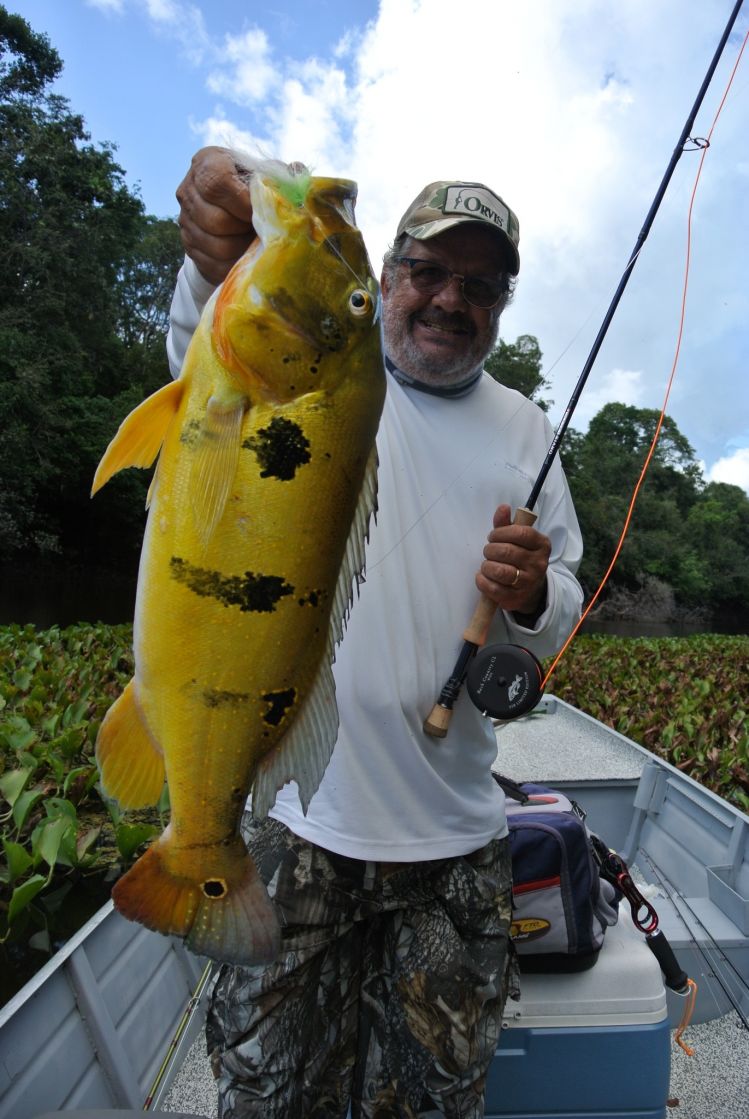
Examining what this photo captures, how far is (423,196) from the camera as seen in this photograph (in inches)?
89.8

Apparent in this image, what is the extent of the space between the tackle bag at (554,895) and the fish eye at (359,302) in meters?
1.77

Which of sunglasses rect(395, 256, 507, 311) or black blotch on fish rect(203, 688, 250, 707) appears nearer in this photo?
black blotch on fish rect(203, 688, 250, 707)

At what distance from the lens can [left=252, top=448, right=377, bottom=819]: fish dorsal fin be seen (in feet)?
4.76

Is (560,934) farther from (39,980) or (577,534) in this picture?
(39,980)

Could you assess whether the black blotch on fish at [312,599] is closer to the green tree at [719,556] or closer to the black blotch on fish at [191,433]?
the black blotch on fish at [191,433]

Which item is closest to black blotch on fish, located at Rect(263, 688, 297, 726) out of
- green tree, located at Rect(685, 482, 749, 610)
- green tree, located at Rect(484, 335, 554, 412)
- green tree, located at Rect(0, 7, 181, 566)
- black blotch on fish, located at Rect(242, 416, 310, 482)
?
black blotch on fish, located at Rect(242, 416, 310, 482)

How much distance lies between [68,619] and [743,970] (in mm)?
22159

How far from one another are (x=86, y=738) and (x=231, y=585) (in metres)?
4.73

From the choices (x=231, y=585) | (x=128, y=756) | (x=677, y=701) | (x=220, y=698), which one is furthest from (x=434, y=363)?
(x=677, y=701)

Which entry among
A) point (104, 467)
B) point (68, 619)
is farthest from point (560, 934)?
point (68, 619)

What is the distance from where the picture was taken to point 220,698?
1.36 metres

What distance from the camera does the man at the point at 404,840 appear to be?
72.4 inches

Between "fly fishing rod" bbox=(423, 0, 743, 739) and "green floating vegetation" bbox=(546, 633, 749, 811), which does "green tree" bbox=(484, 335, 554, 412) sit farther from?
"fly fishing rod" bbox=(423, 0, 743, 739)

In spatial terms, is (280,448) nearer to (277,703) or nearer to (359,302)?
(359,302)
